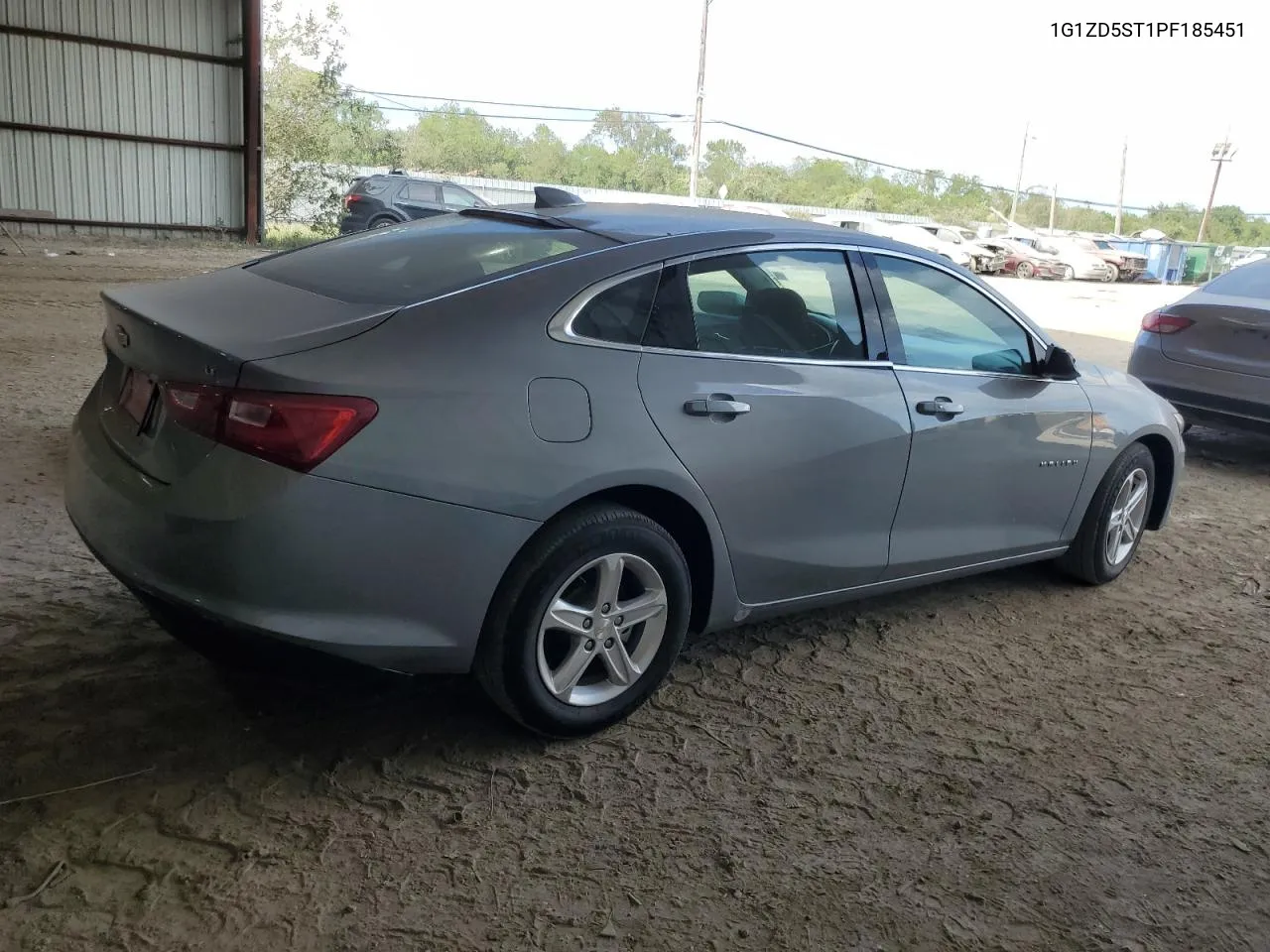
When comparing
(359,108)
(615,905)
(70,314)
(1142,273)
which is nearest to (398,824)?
(615,905)

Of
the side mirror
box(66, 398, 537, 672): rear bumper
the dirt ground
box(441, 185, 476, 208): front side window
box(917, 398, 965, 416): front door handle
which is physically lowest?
the dirt ground

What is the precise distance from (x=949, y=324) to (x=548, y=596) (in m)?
2.19

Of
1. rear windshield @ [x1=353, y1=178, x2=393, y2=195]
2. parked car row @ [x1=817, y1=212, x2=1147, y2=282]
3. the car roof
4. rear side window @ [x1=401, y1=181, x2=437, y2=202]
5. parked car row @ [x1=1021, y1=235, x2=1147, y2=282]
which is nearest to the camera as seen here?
the car roof

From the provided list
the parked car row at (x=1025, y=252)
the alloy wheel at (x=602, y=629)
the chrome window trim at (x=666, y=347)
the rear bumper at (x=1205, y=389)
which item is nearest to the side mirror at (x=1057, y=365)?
the chrome window trim at (x=666, y=347)

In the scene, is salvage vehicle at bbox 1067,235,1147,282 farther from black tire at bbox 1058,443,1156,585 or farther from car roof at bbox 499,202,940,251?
car roof at bbox 499,202,940,251

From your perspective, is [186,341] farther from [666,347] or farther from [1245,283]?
[1245,283]

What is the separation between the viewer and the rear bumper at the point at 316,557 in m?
2.65

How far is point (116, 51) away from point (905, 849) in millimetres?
21702

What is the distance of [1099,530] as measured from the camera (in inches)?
193

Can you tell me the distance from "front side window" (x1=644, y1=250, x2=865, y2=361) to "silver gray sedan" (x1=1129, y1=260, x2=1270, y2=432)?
490 cm

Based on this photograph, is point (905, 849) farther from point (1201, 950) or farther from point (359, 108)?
point (359, 108)

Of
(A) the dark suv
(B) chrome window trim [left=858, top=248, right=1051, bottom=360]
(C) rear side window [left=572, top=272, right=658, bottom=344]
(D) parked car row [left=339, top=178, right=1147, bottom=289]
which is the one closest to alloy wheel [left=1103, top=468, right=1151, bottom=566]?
(B) chrome window trim [left=858, top=248, right=1051, bottom=360]

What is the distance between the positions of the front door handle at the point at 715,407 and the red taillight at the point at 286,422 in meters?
1.00

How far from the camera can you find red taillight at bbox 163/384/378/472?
2.64 m
